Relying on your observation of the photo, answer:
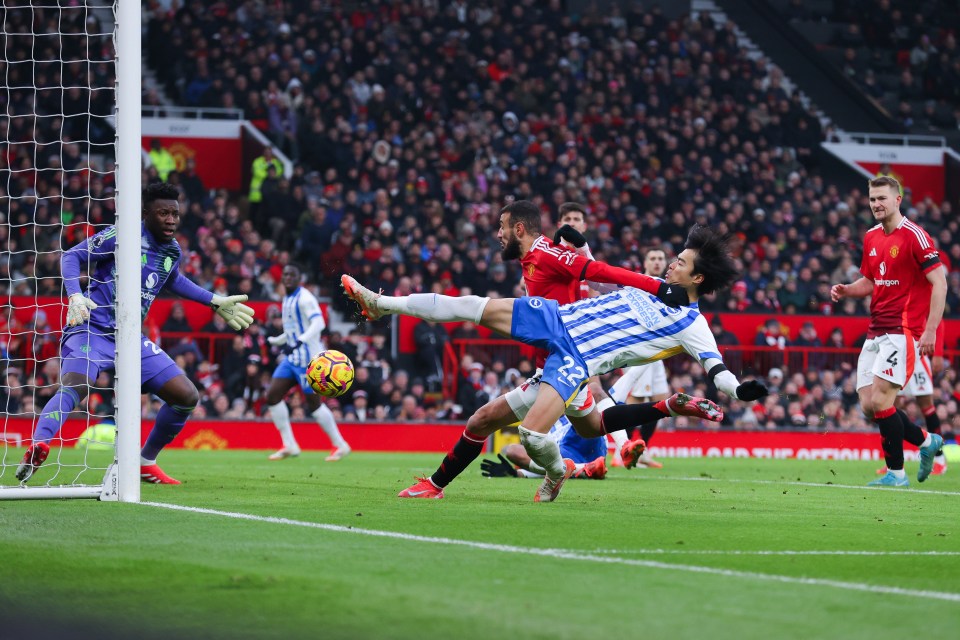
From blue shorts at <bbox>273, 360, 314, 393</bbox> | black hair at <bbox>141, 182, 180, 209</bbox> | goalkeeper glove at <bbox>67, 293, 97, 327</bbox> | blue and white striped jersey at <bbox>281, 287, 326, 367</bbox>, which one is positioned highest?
black hair at <bbox>141, 182, 180, 209</bbox>

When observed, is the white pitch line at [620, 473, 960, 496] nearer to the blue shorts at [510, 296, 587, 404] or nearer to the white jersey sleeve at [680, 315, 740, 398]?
the white jersey sleeve at [680, 315, 740, 398]

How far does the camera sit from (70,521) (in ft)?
22.0

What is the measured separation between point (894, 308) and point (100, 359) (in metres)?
6.66

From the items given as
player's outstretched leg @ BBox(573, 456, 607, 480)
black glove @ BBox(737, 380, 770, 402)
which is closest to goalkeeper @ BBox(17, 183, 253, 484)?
player's outstretched leg @ BBox(573, 456, 607, 480)

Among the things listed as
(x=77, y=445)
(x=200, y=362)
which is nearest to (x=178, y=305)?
(x=200, y=362)

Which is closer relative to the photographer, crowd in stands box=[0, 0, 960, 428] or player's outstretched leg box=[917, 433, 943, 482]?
player's outstretched leg box=[917, 433, 943, 482]

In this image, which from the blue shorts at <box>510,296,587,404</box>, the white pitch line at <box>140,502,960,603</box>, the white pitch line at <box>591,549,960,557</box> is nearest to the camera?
the white pitch line at <box>140,502,960,603</box>

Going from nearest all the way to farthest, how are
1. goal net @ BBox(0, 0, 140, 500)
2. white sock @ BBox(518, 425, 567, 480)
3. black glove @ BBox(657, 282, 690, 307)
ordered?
white sock @ BBox(518, 425, 567, 480)
black glove @ BBox(657, 282, 690, 307)
goal net @ BBox(0, 0, 140, 500)

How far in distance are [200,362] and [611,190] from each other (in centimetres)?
968

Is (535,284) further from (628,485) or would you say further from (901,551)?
(901,551)

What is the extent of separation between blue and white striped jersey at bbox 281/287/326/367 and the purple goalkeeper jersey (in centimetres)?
577

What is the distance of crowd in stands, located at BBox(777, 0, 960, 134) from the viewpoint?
32438 mm

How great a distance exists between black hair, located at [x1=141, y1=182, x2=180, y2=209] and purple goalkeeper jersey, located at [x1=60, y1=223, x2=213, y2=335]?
0.80ft

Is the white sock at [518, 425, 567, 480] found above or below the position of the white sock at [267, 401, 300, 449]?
above
